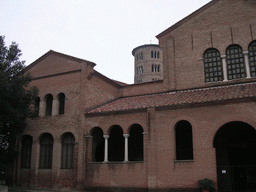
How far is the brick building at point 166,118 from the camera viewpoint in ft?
50.1

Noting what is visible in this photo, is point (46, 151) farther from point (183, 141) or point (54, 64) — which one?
point (183, 141)

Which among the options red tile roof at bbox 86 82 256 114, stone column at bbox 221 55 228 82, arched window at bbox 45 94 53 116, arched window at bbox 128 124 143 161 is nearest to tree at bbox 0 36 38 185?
arched window at bbox 45 94 53 116

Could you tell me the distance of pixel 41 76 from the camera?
2219 centimetres

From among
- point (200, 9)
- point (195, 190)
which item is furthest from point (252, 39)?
point (195, 190)

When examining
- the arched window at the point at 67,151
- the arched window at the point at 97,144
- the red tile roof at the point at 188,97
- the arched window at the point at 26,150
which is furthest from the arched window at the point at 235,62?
the arched window at the point at 26,150

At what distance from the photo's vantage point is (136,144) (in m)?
20.3

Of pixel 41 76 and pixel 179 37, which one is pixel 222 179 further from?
pixel 41 76

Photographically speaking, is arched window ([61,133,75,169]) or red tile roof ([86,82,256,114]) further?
arched window ([61,133,75,169])

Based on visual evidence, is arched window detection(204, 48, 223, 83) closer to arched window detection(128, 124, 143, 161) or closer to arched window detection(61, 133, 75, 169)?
arched window detection(128, 124, 143, 161)

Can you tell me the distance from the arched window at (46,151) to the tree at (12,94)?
1.92 metres

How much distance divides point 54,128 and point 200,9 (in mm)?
13655

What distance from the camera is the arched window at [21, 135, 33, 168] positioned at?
21297 mm

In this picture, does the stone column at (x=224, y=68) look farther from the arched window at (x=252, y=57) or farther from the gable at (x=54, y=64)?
the gable at (x=54, y=64)

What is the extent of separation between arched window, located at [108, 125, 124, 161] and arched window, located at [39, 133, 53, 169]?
436cm
